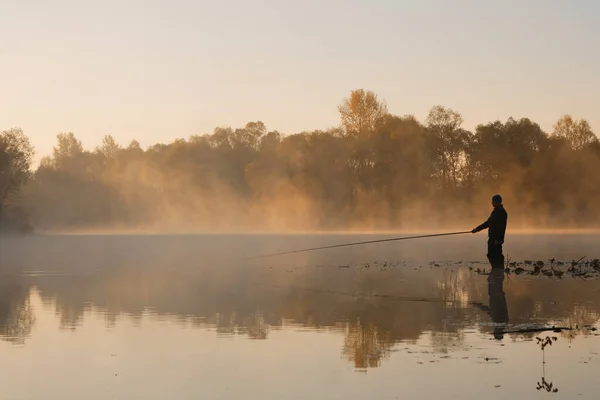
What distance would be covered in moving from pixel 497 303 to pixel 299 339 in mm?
5498

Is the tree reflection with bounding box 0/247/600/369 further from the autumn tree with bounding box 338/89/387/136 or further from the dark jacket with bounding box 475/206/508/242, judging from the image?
the autumn tree with bounding box 338/89/387/136

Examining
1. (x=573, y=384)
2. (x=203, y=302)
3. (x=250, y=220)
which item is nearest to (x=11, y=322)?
(x=203, y=302)

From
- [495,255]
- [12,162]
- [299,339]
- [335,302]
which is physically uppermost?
[12,162]

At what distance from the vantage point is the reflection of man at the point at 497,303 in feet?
44.6

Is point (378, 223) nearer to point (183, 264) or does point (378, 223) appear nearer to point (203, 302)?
point (183, 264)

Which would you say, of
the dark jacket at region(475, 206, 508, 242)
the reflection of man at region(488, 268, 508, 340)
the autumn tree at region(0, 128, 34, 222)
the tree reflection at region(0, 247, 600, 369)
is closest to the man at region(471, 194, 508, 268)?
the dark jacket at region(475, 206, 508, 242)

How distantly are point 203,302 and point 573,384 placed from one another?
32.7 feet

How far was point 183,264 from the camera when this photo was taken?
109ft

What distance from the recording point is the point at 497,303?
1709cm

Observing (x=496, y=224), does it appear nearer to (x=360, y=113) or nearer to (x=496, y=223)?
(x=496, y=223)

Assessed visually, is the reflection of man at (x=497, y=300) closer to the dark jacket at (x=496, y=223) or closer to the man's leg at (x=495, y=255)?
the man's leg at (x=495, y=255)

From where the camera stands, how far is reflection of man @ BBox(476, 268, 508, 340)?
13608 mm

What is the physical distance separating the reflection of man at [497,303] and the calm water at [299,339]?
32 millimetres

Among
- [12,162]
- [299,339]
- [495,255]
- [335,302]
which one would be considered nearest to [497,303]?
[335,302]
